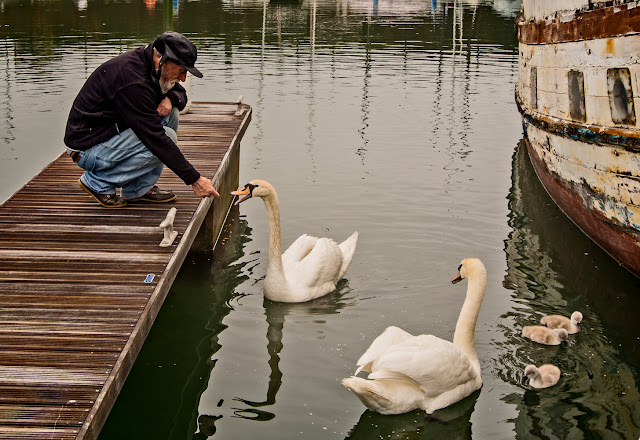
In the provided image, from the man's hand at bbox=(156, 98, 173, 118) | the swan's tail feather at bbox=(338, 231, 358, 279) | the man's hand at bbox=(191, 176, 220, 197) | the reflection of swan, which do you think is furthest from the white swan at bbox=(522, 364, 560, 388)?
the man's hand at bbox=(156, 98, 173, 118)

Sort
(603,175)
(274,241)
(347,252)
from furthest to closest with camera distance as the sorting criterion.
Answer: (603,175)
(347,252)
(274,241)

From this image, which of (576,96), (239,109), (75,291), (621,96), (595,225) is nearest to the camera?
(75,291)

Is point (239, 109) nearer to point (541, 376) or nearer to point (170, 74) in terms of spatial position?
point (170, 74)

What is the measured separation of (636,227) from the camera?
367 inches

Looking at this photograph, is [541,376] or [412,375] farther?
[541,376]

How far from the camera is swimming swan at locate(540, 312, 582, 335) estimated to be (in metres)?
8.25

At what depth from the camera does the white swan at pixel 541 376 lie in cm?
710

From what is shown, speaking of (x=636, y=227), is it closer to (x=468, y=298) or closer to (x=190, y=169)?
(x=468, y=298)

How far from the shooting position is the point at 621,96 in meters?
9.50

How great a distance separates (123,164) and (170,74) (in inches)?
42.6

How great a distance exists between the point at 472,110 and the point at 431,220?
885cm

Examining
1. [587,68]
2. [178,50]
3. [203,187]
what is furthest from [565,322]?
[178,50]

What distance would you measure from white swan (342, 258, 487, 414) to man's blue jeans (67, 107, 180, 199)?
3.10 meters

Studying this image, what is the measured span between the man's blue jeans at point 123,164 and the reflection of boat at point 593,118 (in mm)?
4855
